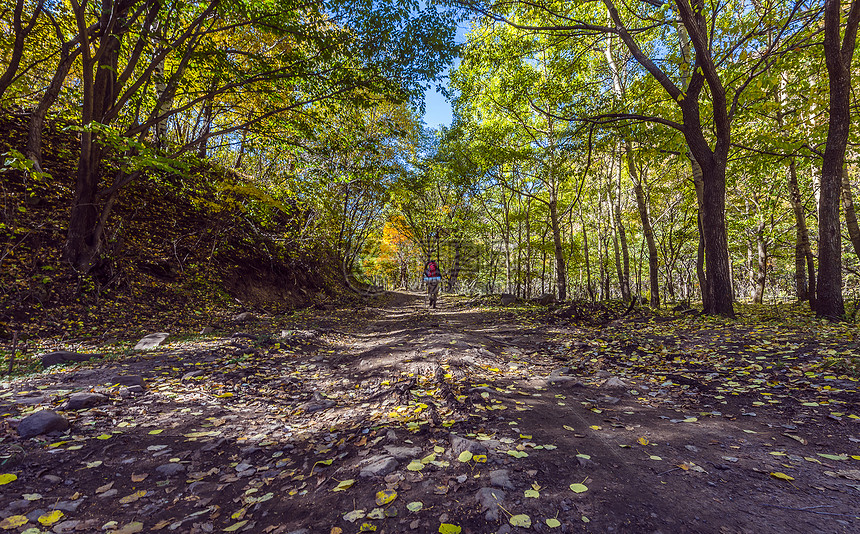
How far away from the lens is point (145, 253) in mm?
A: 9125

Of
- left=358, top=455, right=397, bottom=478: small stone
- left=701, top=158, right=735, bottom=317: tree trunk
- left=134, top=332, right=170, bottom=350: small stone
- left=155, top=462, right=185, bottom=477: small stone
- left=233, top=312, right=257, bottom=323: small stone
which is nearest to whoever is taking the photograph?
left=358, top=455, right=397, bottom=478: small stone

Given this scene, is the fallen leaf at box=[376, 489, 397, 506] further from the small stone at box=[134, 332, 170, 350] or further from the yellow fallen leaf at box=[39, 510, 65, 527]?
the small stone at box=[134, 332, 170, 350]

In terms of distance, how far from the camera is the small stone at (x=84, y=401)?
3152mm

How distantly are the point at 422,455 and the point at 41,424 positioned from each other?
10.3 ft

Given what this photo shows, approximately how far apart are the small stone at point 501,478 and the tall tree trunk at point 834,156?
8.62 metres

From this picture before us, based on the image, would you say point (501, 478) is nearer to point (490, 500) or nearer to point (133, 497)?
point (490, 500)

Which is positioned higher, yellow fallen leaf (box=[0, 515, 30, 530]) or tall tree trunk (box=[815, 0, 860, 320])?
tall tree trunk (box=[815, 0, 860, 320])

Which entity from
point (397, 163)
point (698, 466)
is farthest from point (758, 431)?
point (397, 163)

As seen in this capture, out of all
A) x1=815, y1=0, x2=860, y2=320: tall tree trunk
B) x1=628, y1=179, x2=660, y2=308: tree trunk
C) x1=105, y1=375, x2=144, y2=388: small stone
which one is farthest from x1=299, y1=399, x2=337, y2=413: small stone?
x1=628, y1=179, x2=660, y2=308: tree trunk

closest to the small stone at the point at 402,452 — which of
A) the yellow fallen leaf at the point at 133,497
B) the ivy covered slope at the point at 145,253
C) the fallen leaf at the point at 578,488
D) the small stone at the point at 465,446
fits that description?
the small stone at the point at 465,446

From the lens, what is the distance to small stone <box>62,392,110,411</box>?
3.15 m

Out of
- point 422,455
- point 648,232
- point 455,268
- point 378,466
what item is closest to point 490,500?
point 422,455

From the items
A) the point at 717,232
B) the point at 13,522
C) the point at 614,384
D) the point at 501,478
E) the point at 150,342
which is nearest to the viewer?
the point at 13,522

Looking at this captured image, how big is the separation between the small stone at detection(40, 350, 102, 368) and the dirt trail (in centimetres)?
46
